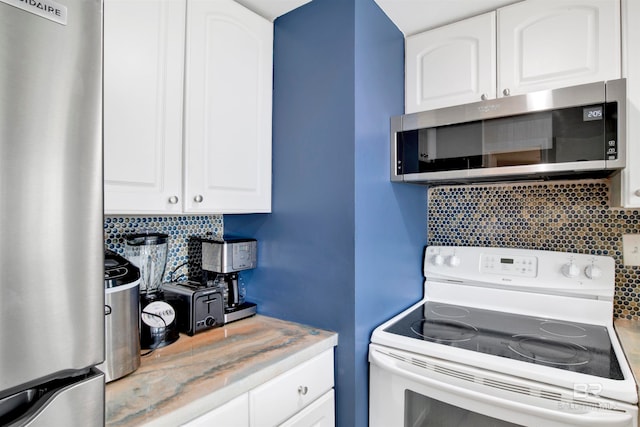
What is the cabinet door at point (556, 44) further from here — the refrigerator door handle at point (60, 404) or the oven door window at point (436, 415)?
the refrigerator door handle at point (60, 404)

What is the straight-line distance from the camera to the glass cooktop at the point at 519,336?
1089 mm

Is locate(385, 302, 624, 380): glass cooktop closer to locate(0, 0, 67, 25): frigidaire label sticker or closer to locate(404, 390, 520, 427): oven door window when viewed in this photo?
locate(404, 390, 520, 427): oven door window

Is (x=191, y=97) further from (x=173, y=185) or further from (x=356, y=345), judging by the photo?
(x=356, y=345)

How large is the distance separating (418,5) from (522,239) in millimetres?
1148

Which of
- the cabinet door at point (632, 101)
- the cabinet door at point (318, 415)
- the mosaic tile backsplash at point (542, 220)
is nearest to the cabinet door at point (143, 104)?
the cabinet door at point (318, 415)

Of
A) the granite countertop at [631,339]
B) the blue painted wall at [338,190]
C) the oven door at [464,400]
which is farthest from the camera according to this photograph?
the blue painted wall at [338,190]

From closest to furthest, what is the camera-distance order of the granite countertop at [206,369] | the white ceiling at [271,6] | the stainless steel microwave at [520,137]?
the granite countertop at [206,369] → the stainless steel microwave at [520,137] → the white ceiling at [271,6]

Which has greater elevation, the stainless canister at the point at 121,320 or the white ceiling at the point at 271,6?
the white ceiling at the point at 271,6

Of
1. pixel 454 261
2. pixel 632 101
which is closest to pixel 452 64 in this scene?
pixel 632 101

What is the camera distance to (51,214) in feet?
1.53

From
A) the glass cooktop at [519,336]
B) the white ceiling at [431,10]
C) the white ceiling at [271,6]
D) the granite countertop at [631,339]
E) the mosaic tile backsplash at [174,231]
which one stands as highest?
the white ceiling at [271,6]

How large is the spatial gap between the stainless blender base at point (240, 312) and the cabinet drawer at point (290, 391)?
1.41 ft

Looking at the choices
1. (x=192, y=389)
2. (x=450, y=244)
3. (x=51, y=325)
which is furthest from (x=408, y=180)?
(x=51, y=325)

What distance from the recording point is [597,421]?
0.92 m
